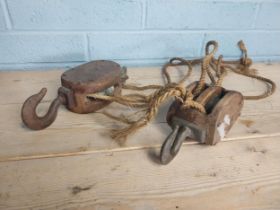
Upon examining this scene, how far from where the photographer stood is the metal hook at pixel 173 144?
0.48 m

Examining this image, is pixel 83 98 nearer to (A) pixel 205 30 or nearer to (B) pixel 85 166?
(B) pixel 85 166

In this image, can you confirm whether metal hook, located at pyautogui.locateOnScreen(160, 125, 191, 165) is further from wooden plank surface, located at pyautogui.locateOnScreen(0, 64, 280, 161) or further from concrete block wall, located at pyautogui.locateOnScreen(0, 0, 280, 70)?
concrete block wall, located at pyautogui.locateOnScreen(0, 0, 280, 70)

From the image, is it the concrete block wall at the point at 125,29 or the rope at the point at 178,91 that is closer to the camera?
the rope at the point at 178,91

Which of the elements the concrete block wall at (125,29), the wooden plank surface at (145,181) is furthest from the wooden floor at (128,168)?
the concrete block wall at (125,29)

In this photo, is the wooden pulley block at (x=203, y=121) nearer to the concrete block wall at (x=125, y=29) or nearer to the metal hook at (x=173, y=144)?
the metal hook at (x=173, y=144)

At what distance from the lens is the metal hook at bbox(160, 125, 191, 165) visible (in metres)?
0.48

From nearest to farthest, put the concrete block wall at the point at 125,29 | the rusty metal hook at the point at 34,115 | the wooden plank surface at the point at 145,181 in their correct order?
1. the wooden plank surface at the point at 145,181
2. the rusty metal hook at the point at 34,115
3. the concrete block wall at the point at 125,29

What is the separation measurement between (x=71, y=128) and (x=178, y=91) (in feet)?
0.79

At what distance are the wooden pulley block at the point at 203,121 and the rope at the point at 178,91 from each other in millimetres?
17

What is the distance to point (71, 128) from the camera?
0.57 meters

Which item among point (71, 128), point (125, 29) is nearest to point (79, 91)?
point (71, 128)

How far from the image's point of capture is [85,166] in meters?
0.48

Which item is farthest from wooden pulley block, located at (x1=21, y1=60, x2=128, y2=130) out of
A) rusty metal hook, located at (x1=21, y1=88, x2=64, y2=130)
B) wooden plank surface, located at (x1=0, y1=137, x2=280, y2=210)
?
wooden plank surface, located at (x1=0, y1=137, x2=280, y2=210)

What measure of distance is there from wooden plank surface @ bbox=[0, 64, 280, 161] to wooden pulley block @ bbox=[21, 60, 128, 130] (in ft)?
0.07
